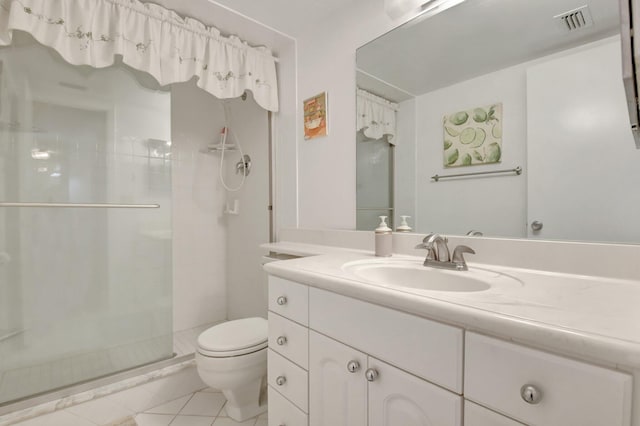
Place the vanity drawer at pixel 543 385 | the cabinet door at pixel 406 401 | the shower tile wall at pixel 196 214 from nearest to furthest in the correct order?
the vanity drawer at pixel 543 385 < the cabinet door at pixel 406 401 < the shower tile wall at pixel 196 214

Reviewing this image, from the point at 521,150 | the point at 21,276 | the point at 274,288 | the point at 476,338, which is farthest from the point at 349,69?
the point at 21,276

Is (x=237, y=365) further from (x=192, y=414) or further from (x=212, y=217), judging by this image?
(x=212, y=217)

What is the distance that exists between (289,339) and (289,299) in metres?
0.13

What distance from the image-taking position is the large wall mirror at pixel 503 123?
2.78 ft

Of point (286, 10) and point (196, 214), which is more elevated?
point (286, 10)

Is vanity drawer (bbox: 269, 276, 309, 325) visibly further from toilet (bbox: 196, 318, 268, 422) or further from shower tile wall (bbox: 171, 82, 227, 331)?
shower tile wall (bbox: 171, 82, 227, 331)

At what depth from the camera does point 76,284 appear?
157 cm

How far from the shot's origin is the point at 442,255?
0.99m

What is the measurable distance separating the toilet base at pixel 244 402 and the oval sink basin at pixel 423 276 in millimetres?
884

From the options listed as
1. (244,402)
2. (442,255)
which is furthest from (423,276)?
(244,402)

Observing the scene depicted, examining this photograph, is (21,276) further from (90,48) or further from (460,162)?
(460,162)

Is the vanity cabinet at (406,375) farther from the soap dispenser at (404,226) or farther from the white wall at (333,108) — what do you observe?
the white wall at (333,108)

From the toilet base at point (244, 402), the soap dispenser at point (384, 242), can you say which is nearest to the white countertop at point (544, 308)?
the soap dispenser at point (384, 242)

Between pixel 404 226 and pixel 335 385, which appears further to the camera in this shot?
pixel 404 226
